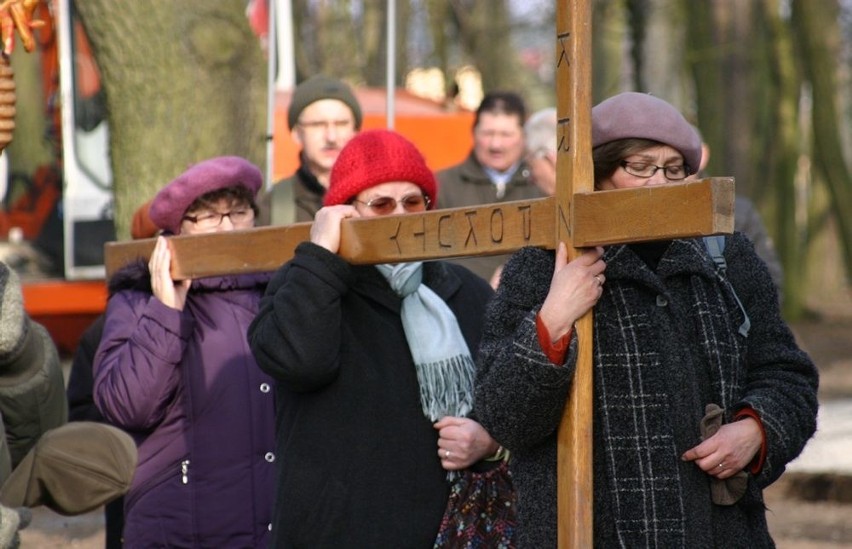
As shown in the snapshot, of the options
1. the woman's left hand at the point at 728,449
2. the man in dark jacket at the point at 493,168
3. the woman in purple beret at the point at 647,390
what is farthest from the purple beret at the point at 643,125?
the man in dark jacket at the point at 493,168

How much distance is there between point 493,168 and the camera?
6586 mm

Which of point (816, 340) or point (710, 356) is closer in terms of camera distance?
point (710, 356)

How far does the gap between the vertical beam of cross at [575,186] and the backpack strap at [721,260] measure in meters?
0.46

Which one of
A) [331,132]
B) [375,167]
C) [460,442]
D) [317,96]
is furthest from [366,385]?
[317,96]

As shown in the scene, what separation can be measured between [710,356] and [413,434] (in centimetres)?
74

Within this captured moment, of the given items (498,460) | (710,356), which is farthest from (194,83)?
(710,356)

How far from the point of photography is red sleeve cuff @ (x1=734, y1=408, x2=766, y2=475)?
10.1ft

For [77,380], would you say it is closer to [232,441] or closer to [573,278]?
[232,441]

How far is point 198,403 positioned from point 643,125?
160 centimetres

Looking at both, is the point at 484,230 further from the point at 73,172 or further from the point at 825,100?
the point at 825,100

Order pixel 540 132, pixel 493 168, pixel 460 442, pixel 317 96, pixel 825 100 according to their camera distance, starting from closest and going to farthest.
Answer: pixel 460 442 → pixel 317 96 → pixel 493 168 → pixel 540 132 → pixel 825 100

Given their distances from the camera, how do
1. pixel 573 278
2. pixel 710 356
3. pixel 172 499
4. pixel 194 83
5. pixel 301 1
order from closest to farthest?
pixel 573 278 < pixel 710 356 < pixel 172 499 < pixel 194 83 < pixel 301 1

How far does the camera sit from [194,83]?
7305 millimetres

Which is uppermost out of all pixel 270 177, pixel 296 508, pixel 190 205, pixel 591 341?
pixel 270 177
